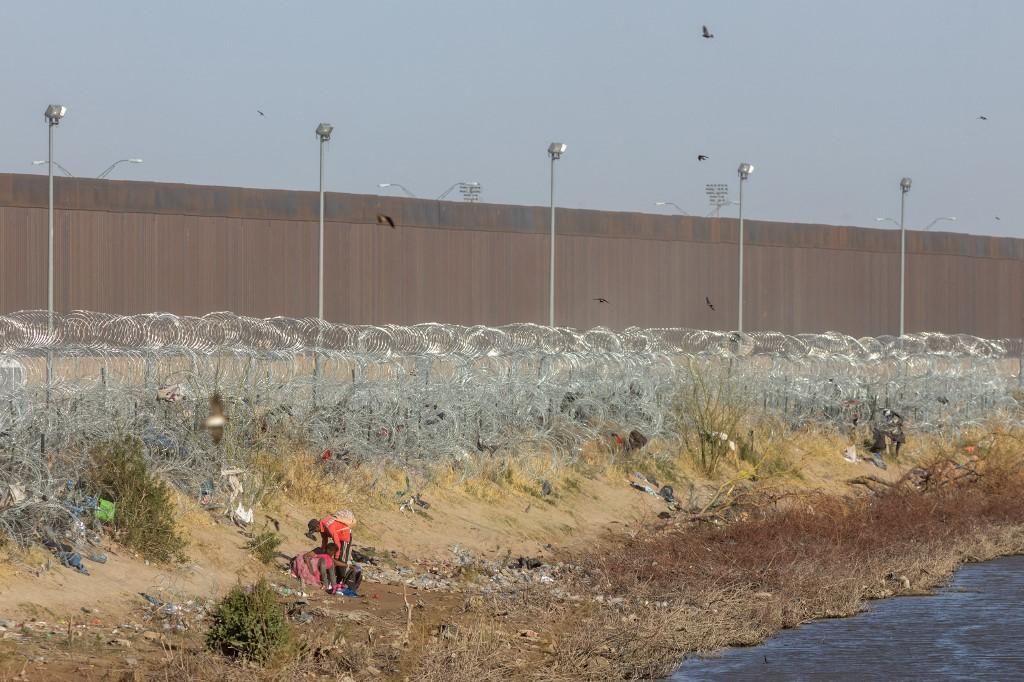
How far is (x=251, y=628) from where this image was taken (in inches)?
441

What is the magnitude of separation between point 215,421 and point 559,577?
390 centimetres

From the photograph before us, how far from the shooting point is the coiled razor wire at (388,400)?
1523 centimetres

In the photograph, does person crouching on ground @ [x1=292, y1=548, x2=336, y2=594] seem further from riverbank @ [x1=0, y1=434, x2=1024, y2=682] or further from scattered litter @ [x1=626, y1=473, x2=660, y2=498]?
scattered litter @ [x1=626, y1=473, x2=660, y2=498]

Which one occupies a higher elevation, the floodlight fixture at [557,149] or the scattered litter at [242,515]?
the floodlight fixture at [557,149]

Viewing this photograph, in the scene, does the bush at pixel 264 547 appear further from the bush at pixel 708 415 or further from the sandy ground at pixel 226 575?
the bush at pixel 708 415

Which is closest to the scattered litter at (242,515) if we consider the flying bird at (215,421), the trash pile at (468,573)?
the flying bird at (215,421)

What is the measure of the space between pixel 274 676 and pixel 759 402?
671 inches

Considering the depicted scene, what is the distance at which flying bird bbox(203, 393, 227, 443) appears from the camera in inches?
662

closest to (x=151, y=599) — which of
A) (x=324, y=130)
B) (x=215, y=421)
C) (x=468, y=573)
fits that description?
(x=215, y=421)

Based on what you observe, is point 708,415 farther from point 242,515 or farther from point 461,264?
point 461,264

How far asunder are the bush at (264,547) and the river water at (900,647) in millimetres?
4169

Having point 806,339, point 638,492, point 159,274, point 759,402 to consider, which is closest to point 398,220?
point 159,274

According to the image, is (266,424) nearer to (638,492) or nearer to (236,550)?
(236,550)

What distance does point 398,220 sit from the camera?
4550 centimetres
